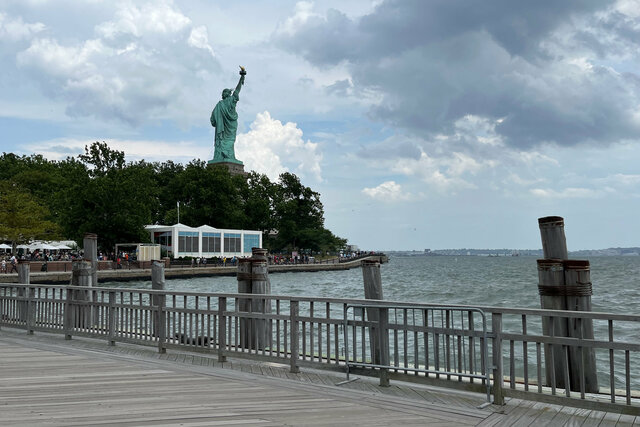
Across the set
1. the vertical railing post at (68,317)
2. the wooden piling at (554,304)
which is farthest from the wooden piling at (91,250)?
the wooden piling at (554,304)

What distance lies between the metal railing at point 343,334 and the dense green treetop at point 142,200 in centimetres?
5109

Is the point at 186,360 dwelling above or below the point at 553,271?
below

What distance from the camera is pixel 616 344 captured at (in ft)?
19.0

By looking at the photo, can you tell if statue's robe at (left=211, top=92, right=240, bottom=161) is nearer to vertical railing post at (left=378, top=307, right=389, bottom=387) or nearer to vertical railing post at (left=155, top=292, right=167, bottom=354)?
vertical railing post at (left=155, top=292, right=167, bottom=354)

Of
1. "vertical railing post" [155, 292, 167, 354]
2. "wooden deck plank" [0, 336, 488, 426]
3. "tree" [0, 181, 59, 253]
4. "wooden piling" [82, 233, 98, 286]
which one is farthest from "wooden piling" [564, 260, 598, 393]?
"tree" [0, 181, 59, 253]

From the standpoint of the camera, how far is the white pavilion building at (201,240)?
73.8 meters

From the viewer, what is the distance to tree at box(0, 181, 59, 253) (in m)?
57.0

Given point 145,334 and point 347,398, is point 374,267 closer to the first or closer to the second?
point 347,398

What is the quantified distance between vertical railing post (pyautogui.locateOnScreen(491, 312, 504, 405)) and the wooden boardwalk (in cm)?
15

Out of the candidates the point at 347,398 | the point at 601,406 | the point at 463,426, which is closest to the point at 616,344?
the point at 601,406

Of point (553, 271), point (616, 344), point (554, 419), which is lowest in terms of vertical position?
point (554, 419)

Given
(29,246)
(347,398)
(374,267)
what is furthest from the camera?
(29,246)

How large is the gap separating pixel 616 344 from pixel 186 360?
649 centimetres

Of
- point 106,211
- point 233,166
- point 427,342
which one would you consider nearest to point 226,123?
point 233,166
